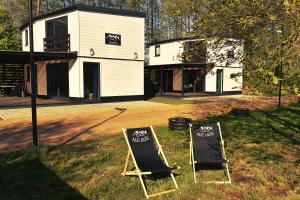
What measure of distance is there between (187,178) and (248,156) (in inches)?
99.0

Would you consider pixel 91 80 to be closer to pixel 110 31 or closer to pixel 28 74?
pixel 110 31

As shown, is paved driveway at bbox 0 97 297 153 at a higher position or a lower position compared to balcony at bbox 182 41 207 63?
lower

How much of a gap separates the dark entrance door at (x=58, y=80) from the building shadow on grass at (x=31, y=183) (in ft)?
50.5

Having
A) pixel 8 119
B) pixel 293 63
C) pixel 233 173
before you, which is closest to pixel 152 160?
pixel 233 173

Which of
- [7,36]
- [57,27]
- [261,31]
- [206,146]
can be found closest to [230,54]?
[261,31]

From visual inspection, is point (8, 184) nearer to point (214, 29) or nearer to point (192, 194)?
point (192, 194)

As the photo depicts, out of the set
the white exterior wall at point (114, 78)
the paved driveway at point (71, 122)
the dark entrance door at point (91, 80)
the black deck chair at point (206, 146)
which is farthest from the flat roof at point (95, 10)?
the black deck chair at point (206, 146)

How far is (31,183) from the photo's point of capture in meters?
6.86

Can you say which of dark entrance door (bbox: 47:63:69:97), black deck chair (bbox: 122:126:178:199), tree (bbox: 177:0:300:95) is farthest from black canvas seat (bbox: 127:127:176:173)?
dark entrance door (bbox: 47:63:69:97)

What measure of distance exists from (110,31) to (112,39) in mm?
541

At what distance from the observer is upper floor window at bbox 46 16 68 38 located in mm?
22656

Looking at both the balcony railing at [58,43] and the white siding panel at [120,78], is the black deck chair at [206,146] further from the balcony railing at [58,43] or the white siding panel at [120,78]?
the balcony railing at [58,43]

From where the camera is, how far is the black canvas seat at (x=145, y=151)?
6.84 metres

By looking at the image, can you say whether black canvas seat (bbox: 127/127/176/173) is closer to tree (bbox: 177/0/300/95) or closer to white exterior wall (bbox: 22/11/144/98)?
tree (bbox: 177/0/300/95)
